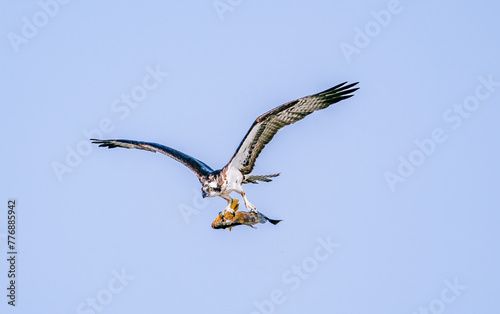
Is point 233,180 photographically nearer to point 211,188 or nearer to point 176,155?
point 211,188

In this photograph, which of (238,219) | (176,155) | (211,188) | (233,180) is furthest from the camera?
(176,155)

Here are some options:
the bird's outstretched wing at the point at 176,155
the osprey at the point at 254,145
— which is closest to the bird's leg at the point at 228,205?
the osprey at the point at 254,145

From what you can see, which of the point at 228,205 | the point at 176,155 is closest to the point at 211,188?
the point at 228,205

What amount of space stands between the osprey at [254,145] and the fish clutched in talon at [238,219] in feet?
0.39

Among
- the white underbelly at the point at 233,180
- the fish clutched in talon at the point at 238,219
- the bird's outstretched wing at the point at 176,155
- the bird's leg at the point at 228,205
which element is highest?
the bird's outstretched wing at the point at 176,155

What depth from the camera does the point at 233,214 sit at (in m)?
20.0

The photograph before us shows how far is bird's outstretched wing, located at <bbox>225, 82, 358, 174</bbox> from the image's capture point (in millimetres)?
19703

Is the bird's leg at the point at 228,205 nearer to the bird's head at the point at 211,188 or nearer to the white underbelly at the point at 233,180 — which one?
A: the white underbelly at the point at 233,180

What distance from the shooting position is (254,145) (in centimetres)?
2012

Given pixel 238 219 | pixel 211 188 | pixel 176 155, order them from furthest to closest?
pixel 176 155 < pixel 211 188 < pixel 238 219

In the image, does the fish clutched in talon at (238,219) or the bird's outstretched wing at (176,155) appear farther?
the bird's outstretched wing at (176,155)

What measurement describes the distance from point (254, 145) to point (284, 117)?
0.85 meters

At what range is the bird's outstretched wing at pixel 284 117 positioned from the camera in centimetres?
1970

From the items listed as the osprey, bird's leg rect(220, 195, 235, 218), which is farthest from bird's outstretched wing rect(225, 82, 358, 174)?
bird's leg rect(220, 195, 235, 218)
